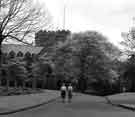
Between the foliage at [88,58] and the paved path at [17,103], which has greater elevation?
the foliage at [88,58]

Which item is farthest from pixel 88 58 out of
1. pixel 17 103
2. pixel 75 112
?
pixel 75 112

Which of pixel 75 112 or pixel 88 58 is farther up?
pixel 88 58

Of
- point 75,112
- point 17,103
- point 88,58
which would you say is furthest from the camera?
point 88,58

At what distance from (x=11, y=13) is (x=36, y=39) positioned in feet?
9.19

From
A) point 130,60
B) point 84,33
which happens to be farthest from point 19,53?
point 130,60

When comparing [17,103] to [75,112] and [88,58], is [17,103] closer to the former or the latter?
[75,112]

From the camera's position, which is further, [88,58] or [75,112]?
[88,58]

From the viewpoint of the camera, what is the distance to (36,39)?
843 inches

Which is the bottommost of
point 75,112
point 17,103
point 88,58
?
point 75,112

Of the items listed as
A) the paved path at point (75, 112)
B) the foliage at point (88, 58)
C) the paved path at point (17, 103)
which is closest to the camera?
the paved path at point (75, 112)

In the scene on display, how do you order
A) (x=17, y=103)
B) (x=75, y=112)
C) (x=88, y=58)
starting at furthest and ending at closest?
(x=88, y=58) < (x=17, y=103) < (x=75, y=112)

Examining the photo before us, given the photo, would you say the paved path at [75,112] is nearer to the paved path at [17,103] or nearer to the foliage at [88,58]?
the paved path at [17,103]

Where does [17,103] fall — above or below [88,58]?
below

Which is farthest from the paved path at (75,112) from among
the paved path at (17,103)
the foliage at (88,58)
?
the foliage at (88,58)
